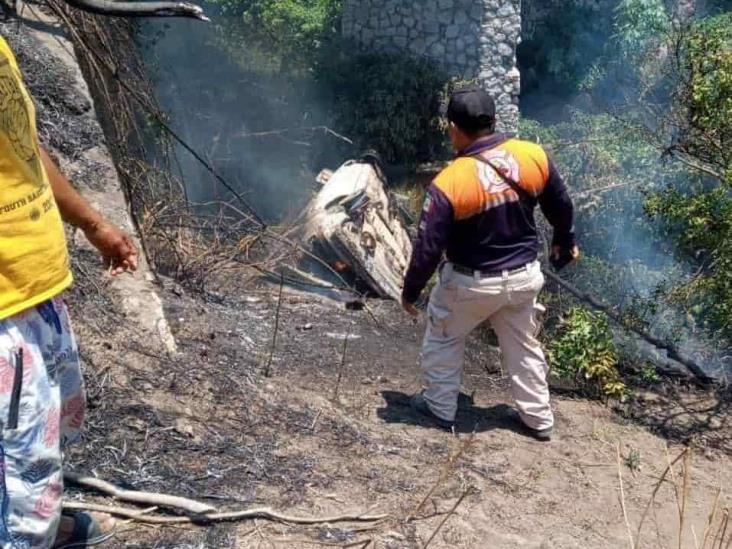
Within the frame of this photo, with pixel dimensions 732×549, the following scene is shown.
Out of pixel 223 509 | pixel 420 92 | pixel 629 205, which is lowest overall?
pixel 629 205

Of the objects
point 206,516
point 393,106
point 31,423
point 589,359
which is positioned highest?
point 31,423

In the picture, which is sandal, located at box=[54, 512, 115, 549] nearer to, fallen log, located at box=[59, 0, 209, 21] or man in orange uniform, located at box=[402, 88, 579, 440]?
fallen log, located at box=[59, 0, 209, 21]

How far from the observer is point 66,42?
6.20 meters

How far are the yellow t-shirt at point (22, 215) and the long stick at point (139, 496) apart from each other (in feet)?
3.68

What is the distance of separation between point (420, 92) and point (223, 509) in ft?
38.9

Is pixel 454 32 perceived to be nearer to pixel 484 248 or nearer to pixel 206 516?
pixel 484 248

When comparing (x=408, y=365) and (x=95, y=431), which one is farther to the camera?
(x=408, y=365)

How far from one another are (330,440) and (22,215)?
2.16 meters

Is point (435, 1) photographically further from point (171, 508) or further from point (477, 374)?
point (171, 508)

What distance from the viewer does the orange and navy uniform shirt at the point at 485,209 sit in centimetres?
409

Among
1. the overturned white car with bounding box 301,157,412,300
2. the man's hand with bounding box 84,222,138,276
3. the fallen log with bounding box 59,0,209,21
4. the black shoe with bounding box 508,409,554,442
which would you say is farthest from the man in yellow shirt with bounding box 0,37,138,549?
the overturned white car with bounding box 301,157,412,300

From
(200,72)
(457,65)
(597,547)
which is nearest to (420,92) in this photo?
(457,65)

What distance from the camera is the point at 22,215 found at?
7.20 ft

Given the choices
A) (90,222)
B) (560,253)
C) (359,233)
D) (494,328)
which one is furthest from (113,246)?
(359,233)
